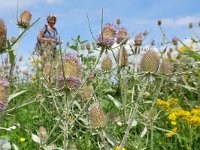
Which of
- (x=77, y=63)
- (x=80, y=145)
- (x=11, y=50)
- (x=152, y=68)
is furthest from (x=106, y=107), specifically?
(x=11, y=50)

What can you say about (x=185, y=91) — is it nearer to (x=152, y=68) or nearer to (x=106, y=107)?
(x=106, y=107)

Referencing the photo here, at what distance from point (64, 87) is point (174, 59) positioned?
472cm

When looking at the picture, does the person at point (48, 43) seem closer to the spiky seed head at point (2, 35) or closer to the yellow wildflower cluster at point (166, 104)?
the spiky seed head at point (2, 35)

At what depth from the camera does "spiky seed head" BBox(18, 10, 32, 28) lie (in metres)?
1.91

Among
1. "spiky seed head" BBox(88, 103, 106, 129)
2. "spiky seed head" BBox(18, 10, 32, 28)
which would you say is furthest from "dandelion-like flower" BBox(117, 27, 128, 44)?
"spiky seed head" BBox(88, 103, 106, 129)

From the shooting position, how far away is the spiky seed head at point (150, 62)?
1719mm

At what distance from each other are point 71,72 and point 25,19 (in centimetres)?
66

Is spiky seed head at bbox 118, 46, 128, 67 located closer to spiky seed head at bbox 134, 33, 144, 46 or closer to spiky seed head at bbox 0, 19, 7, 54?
spiky seed head at bbox 134, 33, 144, 46

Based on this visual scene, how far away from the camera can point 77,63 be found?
1432 mm

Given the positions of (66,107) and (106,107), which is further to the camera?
(106,107)

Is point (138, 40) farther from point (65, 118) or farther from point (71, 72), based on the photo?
point (65, 118)

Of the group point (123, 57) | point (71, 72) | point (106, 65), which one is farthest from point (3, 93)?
point (123, 57)

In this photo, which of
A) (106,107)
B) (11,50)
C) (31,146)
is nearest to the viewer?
(11,50)

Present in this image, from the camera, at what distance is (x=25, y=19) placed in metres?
1.96
